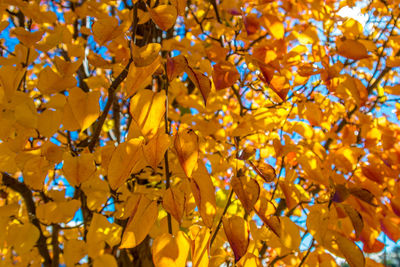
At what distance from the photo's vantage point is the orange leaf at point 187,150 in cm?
53

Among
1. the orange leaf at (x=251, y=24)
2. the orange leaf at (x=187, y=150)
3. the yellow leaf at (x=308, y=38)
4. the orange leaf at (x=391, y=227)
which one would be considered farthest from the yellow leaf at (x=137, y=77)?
the orange leaf at (x=391, y=227)

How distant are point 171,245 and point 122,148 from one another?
191 millimetres

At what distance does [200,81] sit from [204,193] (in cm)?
20

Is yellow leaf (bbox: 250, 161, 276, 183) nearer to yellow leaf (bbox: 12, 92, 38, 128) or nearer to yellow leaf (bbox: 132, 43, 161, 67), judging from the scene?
yellow leaf (bbox: 132, 43, 161, 67)

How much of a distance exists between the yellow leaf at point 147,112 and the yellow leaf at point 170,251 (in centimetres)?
19

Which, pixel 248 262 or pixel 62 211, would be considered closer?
pixel 248 262

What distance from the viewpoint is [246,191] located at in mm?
592

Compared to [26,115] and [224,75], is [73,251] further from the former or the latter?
[224,75]

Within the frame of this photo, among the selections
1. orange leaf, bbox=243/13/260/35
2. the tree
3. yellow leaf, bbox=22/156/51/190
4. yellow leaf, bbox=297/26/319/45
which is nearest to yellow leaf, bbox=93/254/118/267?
the tree

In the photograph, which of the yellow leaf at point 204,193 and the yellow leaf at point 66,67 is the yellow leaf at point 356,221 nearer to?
the yellow leaf at point 204,193

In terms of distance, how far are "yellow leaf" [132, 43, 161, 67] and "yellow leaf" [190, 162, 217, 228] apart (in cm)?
22

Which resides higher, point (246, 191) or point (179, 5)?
point (179, 5)

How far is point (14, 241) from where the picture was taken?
896 millimetres

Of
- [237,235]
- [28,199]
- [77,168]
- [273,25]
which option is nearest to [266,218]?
[237,235]
